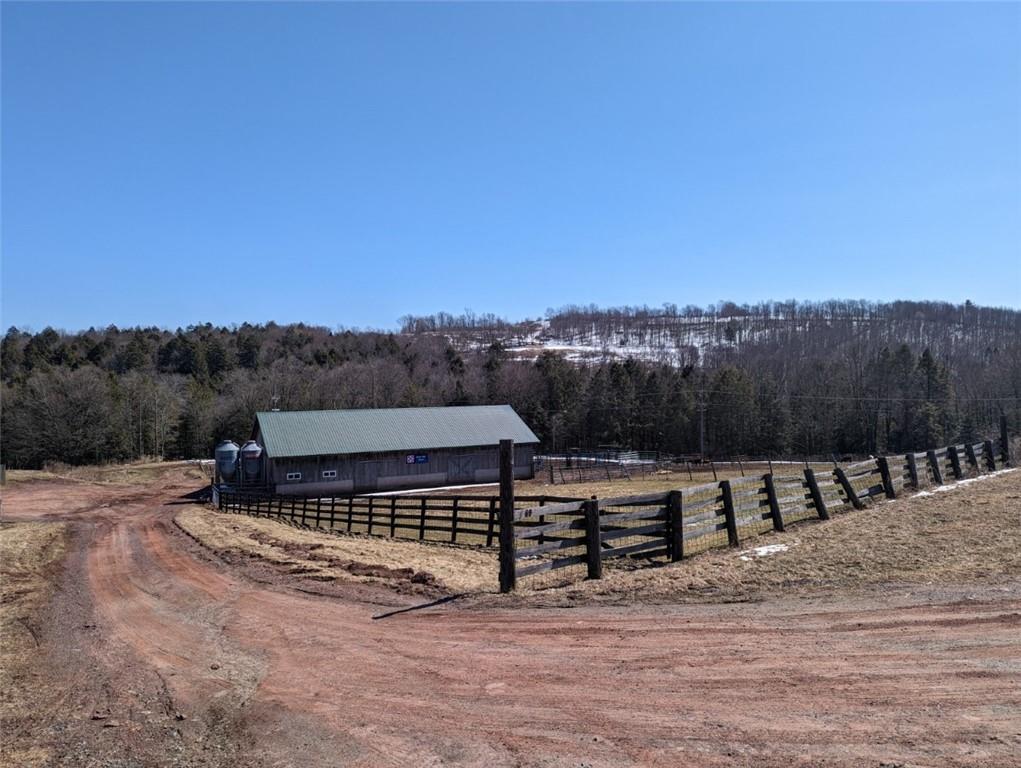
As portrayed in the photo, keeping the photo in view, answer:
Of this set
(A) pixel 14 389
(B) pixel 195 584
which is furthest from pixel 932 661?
(A) pixel 14 389

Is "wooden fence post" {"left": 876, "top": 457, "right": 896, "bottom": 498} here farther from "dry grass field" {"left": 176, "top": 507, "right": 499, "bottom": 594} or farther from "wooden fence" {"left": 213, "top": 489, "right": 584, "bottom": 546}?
"dry grass field" {"left": 176, "top": 507, "right": 499, "bottom": 594}

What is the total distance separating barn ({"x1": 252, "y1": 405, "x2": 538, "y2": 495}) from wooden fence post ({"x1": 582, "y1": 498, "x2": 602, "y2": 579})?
3763cm

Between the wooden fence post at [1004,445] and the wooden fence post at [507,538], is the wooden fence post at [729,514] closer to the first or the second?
the wooden fence post at [507,538]

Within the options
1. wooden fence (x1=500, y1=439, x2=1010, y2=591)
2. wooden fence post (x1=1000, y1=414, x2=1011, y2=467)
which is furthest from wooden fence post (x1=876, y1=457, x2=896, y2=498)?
wooden fence post (x1=1000, y1=414, x2=1011, y2=467)

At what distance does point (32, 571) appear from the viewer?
570 inches

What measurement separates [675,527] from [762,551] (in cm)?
149

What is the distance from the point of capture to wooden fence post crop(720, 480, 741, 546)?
12016 millimetres

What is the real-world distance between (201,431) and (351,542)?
64.3 meters

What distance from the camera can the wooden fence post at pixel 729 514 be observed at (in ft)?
39.4

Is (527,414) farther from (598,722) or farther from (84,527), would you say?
(598,722)

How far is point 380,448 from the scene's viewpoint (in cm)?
4816

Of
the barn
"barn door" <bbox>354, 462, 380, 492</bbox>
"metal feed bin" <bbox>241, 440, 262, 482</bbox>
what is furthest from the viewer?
"barn door" <bbox>354, 462, 380, 492</bbox>

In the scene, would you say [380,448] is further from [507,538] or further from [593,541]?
[507,538]

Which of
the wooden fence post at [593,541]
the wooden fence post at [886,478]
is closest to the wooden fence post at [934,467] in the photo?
the wooden fence post at [886,478]
